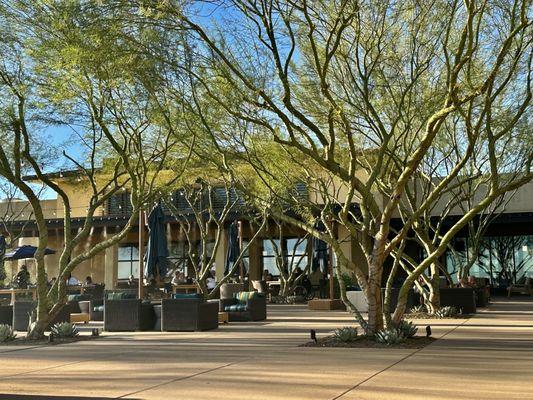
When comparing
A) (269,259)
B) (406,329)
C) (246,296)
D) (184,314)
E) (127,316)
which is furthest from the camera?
(269,259)

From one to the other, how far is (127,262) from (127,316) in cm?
2027

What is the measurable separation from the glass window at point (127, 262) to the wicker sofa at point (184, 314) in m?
20.4

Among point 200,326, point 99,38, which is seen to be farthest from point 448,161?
point 99,38

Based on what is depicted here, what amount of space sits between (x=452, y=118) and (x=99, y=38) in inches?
419

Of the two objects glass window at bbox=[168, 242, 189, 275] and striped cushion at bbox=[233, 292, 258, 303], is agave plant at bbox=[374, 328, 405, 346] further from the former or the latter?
glass window at bbox=[168, 242, 189, 275]

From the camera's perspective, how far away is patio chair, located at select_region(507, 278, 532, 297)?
97.1 ft

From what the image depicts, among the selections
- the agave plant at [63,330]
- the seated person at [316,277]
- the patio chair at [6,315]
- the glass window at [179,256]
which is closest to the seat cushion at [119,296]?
the agave plant at [63,330]

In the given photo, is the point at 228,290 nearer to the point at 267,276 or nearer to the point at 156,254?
the point at 156,254

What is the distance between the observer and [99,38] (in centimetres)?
1103

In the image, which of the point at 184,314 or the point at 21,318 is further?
the point at 21,318

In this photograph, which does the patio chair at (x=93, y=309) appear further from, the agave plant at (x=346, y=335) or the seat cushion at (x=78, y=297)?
the agave plant at (x=346, y=335)

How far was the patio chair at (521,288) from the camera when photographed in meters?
29.6

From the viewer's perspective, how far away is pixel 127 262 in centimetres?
3544

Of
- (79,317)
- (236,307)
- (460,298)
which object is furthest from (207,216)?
(460,298)
